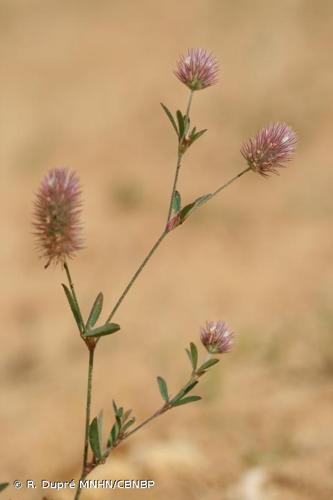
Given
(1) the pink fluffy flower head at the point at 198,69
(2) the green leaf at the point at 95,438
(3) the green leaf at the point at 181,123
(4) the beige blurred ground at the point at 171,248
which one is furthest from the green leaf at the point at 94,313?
(4) the beige blurred ground at the point at 171,248

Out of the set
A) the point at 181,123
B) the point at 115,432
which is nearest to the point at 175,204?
the point at 181,123

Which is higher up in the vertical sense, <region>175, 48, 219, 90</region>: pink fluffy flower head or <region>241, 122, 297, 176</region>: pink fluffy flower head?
<region>175, 48, 219, 90</region>: pink fluffy flower head

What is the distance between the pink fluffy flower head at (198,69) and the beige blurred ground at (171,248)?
165 cm

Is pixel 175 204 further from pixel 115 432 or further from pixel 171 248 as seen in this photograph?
pixel 171 248

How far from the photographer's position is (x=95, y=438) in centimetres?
222

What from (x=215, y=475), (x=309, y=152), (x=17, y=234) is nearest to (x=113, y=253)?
(x=17, y=234)

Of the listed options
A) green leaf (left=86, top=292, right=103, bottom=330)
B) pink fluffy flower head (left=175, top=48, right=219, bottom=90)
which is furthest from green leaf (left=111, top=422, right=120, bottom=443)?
pink fluffy flower head (left=175, top=48, right=219, bottom=90)

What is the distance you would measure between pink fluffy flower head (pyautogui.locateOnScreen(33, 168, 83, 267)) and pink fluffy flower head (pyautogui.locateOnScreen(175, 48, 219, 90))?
0.51m

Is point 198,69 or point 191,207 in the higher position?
point 198,69

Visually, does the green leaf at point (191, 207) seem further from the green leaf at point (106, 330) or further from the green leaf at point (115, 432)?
the green leaf at point (115, 432)

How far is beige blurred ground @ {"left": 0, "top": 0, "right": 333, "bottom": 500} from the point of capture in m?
3.87

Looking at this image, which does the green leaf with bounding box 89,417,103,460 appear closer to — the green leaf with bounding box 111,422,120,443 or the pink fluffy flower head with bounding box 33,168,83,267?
the green leaf with bounding box 111,422,120,443

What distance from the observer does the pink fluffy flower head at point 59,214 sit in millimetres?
Answer: 1869

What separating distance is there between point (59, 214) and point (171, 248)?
5.70 m
